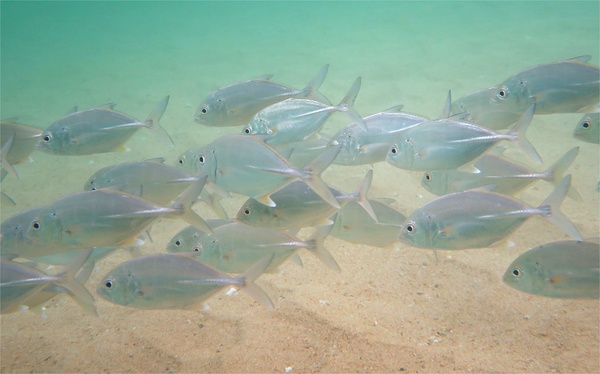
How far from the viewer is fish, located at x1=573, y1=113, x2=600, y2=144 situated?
307cm

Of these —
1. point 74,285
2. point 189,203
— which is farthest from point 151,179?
point 74,285

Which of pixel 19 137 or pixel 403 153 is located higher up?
pixel 19 137

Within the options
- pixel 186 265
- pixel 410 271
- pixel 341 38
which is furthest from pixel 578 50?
pixel 186 265

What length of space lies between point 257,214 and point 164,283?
2.14 feet

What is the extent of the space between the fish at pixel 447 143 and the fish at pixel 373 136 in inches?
9.0

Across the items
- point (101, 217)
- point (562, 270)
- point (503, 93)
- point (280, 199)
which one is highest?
point (503, 93)

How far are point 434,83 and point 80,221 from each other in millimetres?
9631

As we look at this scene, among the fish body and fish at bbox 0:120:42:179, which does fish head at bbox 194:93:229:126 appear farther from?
fish at bbox 0:120:42:179

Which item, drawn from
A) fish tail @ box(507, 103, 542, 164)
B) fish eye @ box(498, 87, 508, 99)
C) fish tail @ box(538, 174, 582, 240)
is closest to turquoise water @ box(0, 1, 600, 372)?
fish tail @ box(538, 174, 582, 240)

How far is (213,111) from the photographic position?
3.00 m

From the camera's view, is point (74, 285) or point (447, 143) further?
point (447, 143)

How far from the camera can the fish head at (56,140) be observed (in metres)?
2.94

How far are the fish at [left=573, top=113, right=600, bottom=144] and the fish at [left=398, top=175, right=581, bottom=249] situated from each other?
1482 mm

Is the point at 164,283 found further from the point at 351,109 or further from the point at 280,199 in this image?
the point at 351,109
